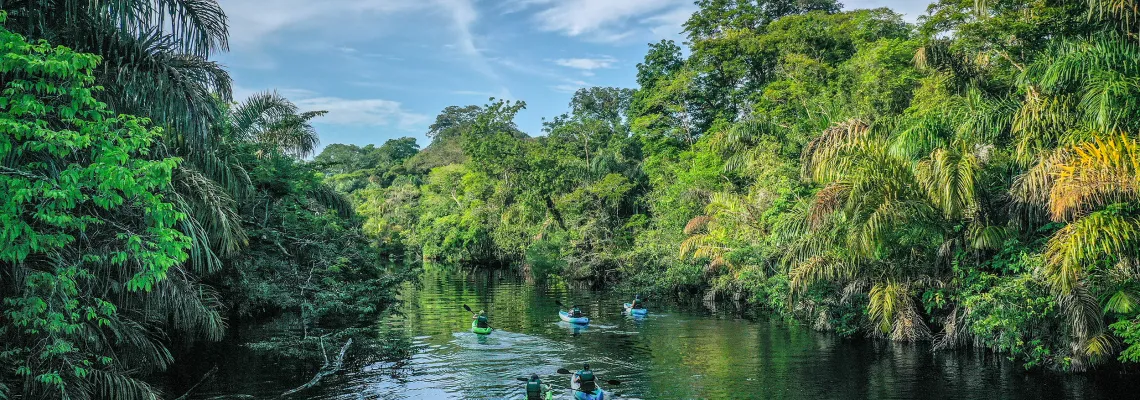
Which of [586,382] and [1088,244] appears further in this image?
[586,382]

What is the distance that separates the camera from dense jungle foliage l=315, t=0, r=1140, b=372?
13.4 meters

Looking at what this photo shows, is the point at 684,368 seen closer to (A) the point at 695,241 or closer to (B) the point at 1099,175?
(B) the point at 1099,175

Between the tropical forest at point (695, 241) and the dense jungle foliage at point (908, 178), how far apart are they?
84mm

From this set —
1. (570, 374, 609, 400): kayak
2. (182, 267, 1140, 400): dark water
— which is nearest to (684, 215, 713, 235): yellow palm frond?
(182, 267, 1140, 400): dark water

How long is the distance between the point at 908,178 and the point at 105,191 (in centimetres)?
1615

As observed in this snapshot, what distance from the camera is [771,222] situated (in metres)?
24.2

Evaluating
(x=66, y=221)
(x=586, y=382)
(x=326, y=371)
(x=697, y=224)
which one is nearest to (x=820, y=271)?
(x=586, y=382)

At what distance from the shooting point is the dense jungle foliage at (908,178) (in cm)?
1337

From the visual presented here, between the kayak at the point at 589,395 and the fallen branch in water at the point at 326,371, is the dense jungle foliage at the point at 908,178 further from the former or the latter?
the fallen branch in water at the point at 326,371

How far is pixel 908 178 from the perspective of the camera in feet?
57.4

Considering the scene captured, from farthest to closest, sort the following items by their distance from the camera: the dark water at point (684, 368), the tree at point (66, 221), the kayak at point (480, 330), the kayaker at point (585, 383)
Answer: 1. the kayak at point (480, 330)
2. the dark water at point (684, 368)
3. the kayaker at point (585, 383)
4. the tree at point (66, 221)

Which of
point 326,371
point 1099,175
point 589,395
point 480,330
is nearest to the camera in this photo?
point 1099,175

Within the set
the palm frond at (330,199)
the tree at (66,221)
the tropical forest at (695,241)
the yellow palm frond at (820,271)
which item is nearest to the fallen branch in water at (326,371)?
the tropical forest at (695,241)

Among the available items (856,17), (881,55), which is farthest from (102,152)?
(856,17)
